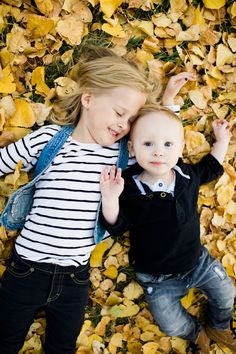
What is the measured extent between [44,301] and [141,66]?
895 millimetres

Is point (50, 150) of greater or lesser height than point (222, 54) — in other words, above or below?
below

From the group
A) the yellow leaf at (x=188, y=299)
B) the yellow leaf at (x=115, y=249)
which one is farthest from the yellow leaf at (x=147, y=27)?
the yellow leaf at (x=188, y=299)

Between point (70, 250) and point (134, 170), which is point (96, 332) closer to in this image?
point (70, 250)

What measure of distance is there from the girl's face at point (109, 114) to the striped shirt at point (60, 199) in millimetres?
49

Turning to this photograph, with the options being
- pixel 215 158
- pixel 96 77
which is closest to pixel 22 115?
pixel 96 77

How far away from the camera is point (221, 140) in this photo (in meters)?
1.69

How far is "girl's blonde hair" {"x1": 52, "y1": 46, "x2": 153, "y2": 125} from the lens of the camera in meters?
1.53

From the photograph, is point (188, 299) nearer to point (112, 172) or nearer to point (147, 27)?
point (112, 172)

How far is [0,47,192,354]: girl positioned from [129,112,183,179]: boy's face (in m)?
0.06

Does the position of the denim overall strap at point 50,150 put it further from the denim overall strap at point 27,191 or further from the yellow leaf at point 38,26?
the yellow leaf at point 38,26

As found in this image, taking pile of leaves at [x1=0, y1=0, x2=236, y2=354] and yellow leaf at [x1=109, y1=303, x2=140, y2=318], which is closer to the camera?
pile of leaves at [x1=0, y1=0, x2=236, y2=354]

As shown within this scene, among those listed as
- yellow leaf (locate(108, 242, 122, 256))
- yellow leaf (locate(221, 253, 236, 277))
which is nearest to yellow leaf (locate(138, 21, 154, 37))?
yellow leaf (locate(108, 242, 122, 256))

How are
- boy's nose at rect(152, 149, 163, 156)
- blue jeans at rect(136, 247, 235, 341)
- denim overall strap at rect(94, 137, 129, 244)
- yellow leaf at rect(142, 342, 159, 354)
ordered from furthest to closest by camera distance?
yellow leaf at rect(142, 342, 159, 354)
blue jeans at rect(136, 247, 235, 341)
denim overall strap at rect(94, 137, 129, 244)
boy's nose at rect(152, 149, 163, 156)

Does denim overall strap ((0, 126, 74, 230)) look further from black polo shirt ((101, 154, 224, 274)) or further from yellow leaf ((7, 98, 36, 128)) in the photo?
black polo shirt ((101, 154, 224, 274))
